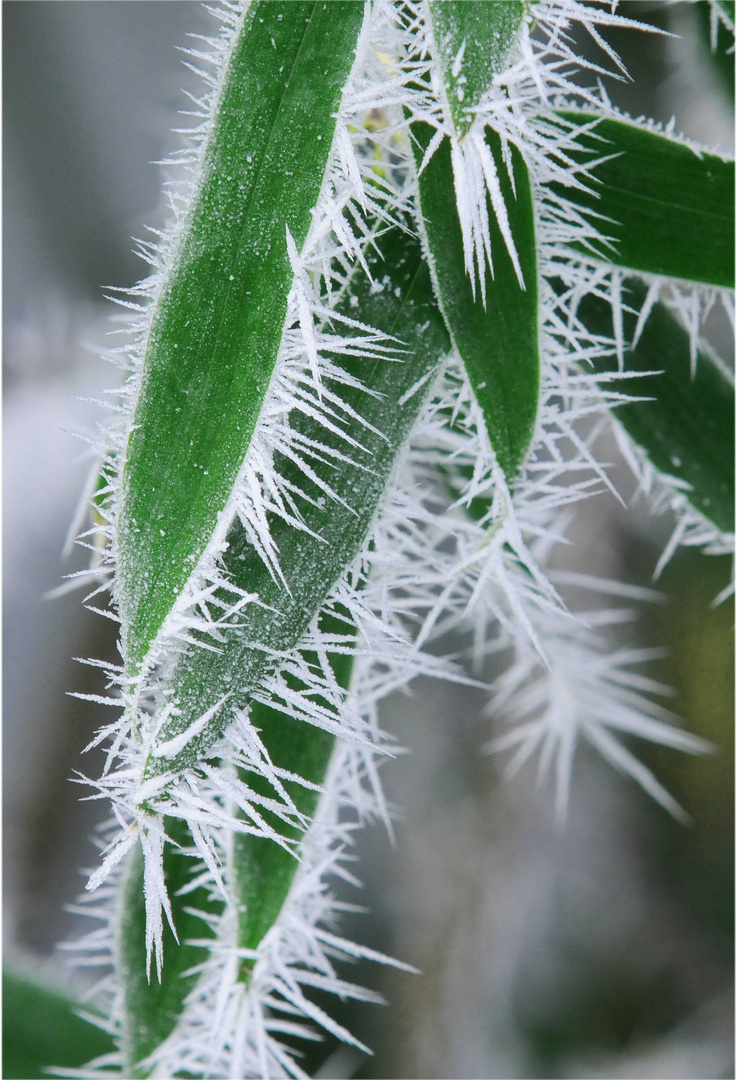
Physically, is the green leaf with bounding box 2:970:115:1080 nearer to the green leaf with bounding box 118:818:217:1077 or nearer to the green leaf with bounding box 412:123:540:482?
the green leaf with bounding box 118:818:217:1077

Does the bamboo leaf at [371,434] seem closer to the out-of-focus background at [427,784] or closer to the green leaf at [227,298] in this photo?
the green leaf at [227,298]

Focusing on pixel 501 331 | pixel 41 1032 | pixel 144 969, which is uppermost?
pixel 501 331

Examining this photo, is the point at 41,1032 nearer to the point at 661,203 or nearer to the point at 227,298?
the point at 227,298

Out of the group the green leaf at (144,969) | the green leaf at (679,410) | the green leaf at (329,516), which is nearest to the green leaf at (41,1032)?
the green leaf at (144,969)

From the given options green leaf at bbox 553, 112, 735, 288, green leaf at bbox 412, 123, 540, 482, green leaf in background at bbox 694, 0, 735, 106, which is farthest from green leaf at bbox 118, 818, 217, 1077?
green leaf in background at bbox 694, 0, 735, 106

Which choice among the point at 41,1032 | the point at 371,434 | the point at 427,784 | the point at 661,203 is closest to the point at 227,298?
the point at 371,434

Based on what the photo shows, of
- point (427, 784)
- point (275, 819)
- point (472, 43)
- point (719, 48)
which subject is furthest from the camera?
point (427, 784)
